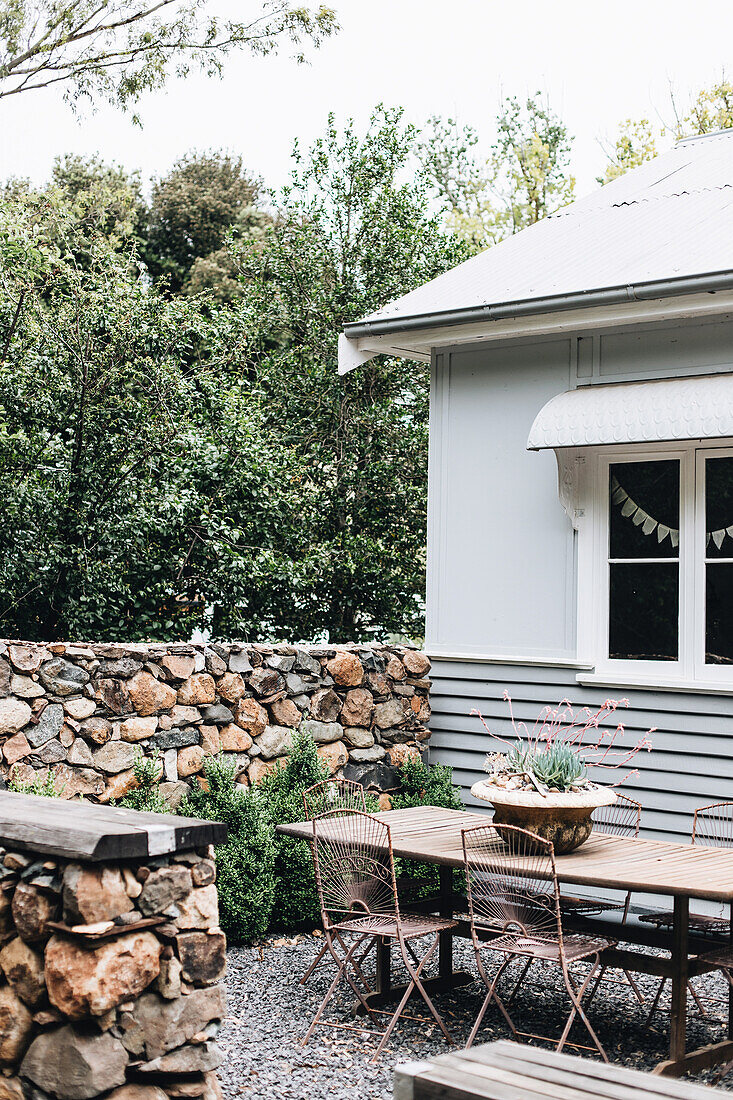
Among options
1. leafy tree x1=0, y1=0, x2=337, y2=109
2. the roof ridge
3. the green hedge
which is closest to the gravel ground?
the green hedge

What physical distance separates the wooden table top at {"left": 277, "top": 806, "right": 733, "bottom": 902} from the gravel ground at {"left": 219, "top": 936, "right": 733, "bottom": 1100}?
77 cm

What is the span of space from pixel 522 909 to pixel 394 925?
617 mm

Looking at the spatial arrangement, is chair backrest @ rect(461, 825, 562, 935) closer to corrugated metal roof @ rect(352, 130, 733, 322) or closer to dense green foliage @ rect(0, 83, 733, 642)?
corrugated metal roof @ rect(352, 130, 733, 322)

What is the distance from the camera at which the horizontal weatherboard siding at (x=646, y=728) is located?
6.36 metres

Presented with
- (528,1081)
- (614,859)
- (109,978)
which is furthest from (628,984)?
(528,1081)

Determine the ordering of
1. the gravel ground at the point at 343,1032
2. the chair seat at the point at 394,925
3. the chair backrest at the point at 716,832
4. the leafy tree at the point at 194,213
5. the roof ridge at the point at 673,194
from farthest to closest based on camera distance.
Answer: the leafy tree at the point at 194,213 → the roof ridge at the point at 673,194 → the chair backrest at the point at 716,832 → the chair seat at the point at 394,925 → the gravel ground at the point at 343,1032

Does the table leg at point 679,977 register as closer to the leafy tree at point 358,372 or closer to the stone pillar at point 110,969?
the stone pillar at point 110,969

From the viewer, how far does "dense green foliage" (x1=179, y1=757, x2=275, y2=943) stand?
587 cm

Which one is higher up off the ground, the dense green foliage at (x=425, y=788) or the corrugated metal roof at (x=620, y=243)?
the corrugated metal roof at (x=620, y=243)

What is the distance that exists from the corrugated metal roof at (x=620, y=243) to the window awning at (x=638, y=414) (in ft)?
2.08

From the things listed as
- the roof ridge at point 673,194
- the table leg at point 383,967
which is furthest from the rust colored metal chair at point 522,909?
the roof ridge at point 673,194

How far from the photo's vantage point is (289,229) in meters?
11.3

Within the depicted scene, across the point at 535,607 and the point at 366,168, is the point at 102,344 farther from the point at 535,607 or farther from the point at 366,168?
the point at 366,168

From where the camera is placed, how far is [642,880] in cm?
414
